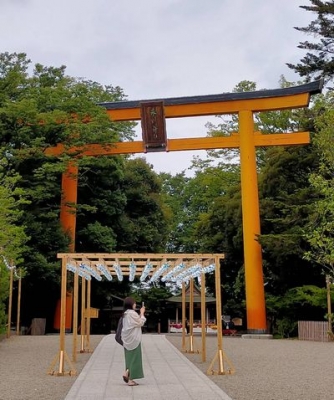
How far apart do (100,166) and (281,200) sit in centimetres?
801

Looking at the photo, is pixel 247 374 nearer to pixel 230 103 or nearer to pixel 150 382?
pixel 150 382

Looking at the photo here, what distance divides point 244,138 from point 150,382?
44.7 feet

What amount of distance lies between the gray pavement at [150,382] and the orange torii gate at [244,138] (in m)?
8.18

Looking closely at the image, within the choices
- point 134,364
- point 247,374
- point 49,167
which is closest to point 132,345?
point 134,364

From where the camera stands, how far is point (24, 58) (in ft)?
73.7

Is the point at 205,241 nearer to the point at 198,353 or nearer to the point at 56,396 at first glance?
the point at 198,353

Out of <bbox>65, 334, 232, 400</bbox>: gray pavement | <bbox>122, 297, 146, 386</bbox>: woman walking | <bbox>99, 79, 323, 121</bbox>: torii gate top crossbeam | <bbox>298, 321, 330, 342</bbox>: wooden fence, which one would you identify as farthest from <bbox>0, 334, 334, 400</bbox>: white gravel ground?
<bbox>99, 79, 323, 121</bbox>: torii gate top crossbeam

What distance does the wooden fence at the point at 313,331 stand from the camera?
1702 cm

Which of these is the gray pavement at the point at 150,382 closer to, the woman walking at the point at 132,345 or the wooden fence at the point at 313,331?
the woman walking at the point at 132,345

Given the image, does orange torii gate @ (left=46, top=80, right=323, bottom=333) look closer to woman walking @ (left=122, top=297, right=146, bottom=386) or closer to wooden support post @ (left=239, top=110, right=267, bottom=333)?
wooden support post @ (left=239, top=110, right=267, bottom=333)

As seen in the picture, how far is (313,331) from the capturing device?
17.5 meters

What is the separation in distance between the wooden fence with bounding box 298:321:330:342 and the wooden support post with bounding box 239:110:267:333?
1414mm

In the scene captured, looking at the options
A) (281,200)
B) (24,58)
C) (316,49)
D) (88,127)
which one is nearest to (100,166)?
(88,127)

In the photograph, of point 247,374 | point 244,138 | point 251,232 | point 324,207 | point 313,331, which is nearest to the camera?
point 247,374
